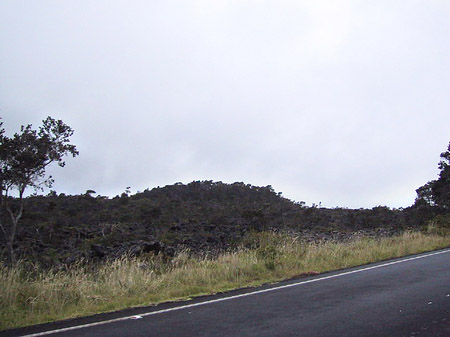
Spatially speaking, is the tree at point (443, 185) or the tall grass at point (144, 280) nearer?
the tall grass at point (144, 280)

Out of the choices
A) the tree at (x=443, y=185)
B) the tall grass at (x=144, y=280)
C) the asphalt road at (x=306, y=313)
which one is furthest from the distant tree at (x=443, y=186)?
the asphalt road at (x=306, y=313)

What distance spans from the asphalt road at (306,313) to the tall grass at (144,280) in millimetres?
833

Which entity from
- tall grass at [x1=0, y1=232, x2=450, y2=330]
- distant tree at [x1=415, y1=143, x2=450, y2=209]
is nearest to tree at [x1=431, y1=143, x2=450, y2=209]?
distant tree at [x1=415, y1=143, x2=450, y2=209]

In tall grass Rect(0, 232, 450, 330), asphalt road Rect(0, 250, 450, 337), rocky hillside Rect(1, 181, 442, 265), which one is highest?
rocky hillside Rect(1, 181, 442, 265)

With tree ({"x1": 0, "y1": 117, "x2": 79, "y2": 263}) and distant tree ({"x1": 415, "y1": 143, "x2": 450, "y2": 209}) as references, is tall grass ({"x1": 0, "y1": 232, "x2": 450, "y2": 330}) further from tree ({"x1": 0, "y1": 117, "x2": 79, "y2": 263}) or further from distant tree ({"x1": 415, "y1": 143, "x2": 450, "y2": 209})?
distant tree ({"x1": 415, "y1": 143, "x2": 450, "y2": 209})

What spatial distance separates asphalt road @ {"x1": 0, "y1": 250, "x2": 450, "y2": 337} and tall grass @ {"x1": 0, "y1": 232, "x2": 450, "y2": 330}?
0.83 m

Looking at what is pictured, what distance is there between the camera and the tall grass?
693 centimetres

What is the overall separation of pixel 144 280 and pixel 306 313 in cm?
405

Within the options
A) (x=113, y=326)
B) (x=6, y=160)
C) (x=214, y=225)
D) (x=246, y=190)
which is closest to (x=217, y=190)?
(x=246, y=190)

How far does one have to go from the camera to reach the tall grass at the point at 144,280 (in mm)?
6926

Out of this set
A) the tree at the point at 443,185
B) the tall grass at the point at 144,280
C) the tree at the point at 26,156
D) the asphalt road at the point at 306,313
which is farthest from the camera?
the tree at the point at 443,185

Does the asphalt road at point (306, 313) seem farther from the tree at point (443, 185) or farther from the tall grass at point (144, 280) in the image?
the tree at point (443, 185)

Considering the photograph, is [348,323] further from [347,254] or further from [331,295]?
[347,254]

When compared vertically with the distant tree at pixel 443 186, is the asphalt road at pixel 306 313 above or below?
below
